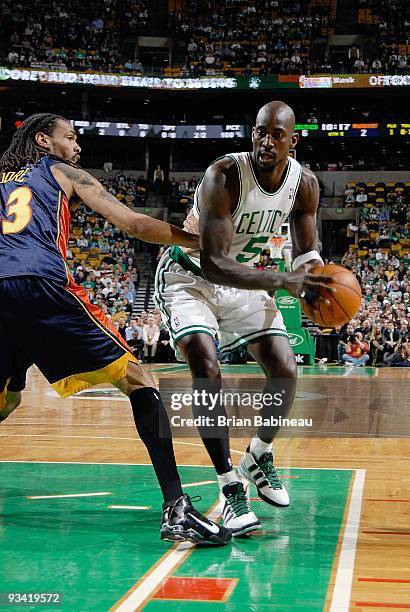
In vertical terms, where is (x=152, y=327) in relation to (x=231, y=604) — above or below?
below

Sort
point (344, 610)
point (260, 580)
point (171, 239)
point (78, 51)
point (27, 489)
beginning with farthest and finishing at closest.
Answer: point (78, 51)
point (27, 489)
point (171, 239)
point (260, 580)
point (344, 610)

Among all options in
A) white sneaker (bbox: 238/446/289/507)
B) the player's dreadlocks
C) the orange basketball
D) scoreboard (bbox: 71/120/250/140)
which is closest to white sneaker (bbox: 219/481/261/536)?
white sneaker (bbox: 238/446/289/507)

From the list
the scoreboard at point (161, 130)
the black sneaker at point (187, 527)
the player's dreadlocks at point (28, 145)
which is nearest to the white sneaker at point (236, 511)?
the black sneaker at point (187, 527)

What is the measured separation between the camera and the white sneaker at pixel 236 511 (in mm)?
4016

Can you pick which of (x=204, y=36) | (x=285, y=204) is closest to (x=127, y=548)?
(x=285, y=204)

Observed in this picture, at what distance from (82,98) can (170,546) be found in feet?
101

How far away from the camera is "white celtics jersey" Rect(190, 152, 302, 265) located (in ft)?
14.6

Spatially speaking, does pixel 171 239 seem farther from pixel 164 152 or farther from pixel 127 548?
pixel 164 152

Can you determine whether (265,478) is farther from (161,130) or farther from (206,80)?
(161,130)

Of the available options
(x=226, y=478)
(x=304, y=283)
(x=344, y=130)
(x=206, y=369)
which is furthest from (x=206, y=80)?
(x=304, y=283)

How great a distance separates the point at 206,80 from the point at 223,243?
2846cm

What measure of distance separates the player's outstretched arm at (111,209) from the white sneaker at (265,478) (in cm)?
148

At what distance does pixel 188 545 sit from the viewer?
381cm

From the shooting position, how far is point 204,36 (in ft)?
112
